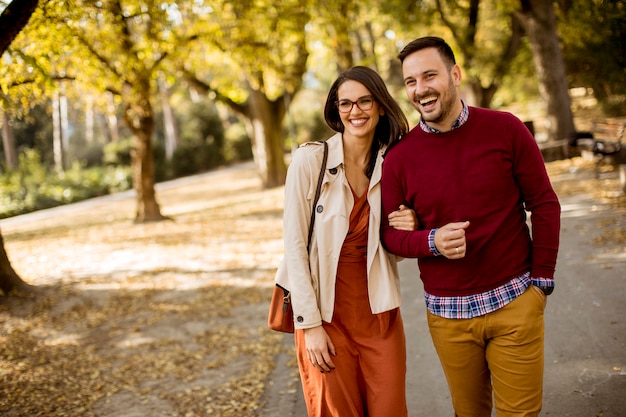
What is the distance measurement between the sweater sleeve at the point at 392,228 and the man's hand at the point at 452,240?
88mm

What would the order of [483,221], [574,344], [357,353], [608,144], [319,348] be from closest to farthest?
[483,221]
[319,348]
[357,353]
[574,344]
[608,144]

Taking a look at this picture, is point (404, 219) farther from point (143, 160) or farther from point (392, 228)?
point (143, 160)

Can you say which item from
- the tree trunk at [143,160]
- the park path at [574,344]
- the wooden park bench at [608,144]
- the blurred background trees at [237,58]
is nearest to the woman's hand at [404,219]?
the park path at [574,344]

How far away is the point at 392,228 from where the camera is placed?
2.71m

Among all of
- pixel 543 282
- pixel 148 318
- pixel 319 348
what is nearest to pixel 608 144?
pixel 148 318

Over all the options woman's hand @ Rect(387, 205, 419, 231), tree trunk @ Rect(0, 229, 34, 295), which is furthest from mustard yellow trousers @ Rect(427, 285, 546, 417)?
tree trunk @ Rect(0, 229, 34, 295)

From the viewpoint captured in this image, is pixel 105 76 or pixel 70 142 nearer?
pixel 105 76

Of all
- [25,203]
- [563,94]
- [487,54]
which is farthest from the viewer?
[25,203]

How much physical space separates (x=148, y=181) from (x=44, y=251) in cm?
349

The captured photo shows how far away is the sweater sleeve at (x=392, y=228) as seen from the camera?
8.43 feet

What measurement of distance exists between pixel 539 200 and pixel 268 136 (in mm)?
17720

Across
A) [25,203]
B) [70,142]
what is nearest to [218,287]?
[25,203]

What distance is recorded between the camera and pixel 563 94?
557 inches

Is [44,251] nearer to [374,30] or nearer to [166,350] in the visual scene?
[166,350]
